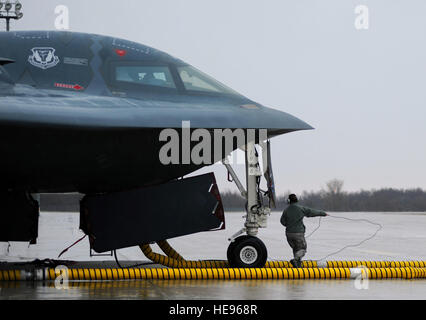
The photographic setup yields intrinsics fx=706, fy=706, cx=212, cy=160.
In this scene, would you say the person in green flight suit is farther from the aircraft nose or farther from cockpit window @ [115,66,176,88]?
cockpit window @ [115,66,176,88]

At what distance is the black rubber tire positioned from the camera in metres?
12.3

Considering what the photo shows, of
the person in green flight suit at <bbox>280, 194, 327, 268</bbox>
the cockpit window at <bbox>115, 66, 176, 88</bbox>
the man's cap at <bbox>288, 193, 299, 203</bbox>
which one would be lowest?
the person in green flight suit at <bbox>280, 194, 327, 268</bbox>

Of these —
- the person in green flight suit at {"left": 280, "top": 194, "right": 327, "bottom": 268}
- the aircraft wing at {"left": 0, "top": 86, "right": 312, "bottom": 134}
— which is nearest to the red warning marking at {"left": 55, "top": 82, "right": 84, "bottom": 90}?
the aircraft wing at {"left": 0, "top": 86, "right": 312, "bottom": 134}

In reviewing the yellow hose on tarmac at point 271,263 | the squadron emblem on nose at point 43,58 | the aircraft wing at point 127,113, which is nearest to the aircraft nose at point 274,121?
the aircraft wing at point 127,113

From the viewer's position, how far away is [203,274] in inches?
462

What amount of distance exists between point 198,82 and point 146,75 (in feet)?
3.09

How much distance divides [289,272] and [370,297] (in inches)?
104

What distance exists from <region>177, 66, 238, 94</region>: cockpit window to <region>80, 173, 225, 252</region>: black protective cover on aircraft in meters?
1.62

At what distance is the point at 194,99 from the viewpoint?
40.3 feet

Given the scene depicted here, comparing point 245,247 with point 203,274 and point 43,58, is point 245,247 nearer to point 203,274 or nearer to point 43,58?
point 203,274

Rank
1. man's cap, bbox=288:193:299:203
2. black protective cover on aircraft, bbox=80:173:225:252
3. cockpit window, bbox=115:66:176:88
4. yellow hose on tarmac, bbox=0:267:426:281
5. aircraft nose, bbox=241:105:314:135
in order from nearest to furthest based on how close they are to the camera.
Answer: yellow hose on tarmac, bbox=0:267:426:281 → aircraft nose, bbox=241:105:314:135 → black protective cover on aircraft, bbox=80:173:225:252 → cockpit window, bbox=115:66:176:88 → man's cap, bbox=288:193:299:203

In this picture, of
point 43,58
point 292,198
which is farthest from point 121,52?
point 292,198
